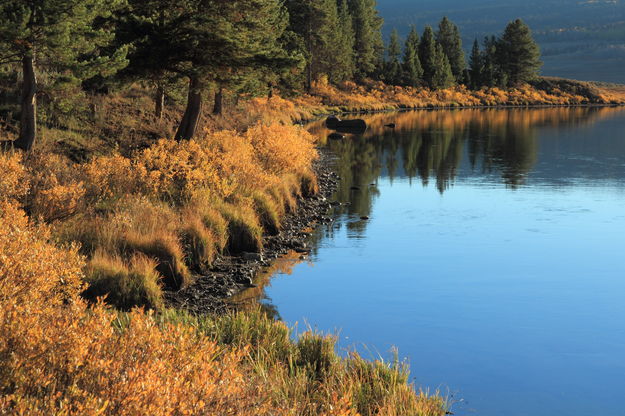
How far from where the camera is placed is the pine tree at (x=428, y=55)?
102000 millimetres

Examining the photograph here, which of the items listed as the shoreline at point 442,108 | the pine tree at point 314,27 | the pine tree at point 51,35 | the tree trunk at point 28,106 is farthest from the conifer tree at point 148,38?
the pine tree at point 314,27

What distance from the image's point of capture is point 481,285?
14820 mm

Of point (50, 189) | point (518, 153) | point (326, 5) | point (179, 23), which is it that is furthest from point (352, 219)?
point (326, 5)

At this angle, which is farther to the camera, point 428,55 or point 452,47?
point 452,47

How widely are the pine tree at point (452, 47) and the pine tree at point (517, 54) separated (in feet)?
22.2

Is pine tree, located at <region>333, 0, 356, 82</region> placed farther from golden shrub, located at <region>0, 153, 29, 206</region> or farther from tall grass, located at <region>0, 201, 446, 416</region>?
tall grass, located at <region>0, 201, 446, 416</region>

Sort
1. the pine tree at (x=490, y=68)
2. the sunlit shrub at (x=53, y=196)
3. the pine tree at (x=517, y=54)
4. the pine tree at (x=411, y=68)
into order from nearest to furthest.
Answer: the sunlit shrub at (x=53, y=196) < the pine tree at (x=411, y=68) < the pine tree at (x=490, y=68) < the pine tree at (x=517, y=54)

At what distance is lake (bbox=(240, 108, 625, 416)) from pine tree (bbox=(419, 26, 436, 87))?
72418mm

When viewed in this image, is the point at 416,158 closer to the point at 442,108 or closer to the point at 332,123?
the point at 332,123

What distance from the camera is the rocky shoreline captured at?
12427mm

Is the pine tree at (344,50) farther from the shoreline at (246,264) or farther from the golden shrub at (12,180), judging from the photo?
the golden shrub at (12,180)

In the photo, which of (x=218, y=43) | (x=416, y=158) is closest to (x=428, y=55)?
(x=416, y=158)

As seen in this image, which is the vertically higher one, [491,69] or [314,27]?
[314,27]

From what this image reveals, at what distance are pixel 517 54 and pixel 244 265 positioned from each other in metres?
107
